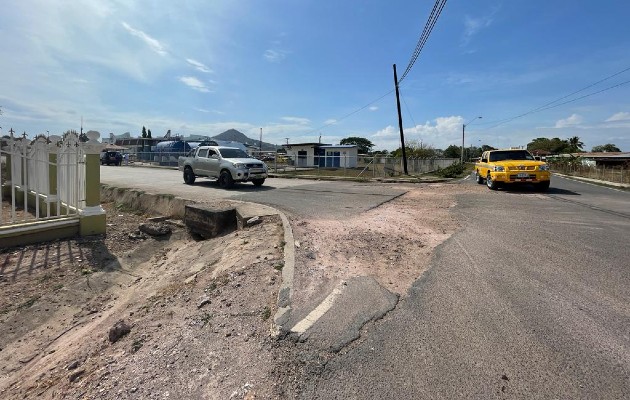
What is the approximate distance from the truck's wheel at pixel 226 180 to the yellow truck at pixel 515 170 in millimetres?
10879

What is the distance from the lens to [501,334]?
3100mm

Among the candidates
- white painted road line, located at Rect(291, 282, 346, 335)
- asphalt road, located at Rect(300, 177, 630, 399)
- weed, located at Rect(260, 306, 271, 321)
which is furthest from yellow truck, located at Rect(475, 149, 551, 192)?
weed, located at Rect(260, 306, 271, 321)

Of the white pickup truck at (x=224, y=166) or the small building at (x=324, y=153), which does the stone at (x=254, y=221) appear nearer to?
the white pickup truck at (x=224, y=166)

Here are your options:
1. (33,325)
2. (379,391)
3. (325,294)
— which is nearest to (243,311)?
(325,294)

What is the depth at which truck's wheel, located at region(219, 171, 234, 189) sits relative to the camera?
51.2 feet

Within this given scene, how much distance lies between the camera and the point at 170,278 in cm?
551

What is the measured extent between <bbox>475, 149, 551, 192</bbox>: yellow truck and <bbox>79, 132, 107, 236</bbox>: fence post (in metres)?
13.8

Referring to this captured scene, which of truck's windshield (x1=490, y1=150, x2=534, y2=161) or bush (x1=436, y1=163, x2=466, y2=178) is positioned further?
bush (x1=436, y1=163, x2=466, y2=178)

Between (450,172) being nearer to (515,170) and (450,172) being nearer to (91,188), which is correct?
(515,170)

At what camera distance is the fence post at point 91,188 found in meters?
6.95

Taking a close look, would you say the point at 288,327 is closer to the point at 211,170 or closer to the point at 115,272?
the point at 115,272

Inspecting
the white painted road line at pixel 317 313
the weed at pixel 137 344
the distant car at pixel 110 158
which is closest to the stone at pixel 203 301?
the weed at pixel 137 344

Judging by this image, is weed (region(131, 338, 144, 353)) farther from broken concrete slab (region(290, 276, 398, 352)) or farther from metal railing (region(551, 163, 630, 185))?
metal railing (region(551, 163, 630, 185))

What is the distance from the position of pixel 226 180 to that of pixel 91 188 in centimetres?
875
